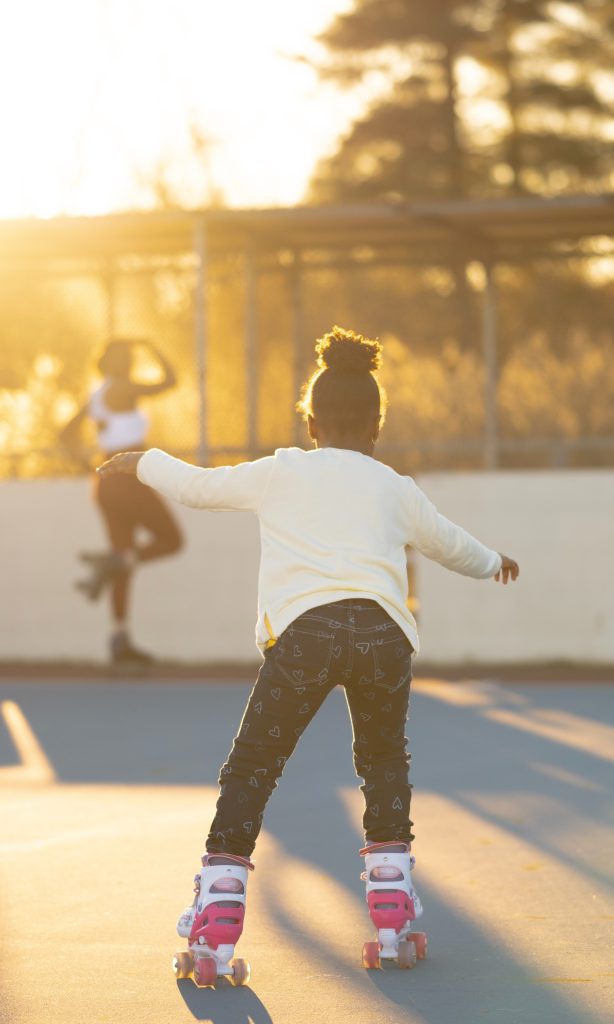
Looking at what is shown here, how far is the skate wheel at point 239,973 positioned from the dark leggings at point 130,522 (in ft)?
28.7

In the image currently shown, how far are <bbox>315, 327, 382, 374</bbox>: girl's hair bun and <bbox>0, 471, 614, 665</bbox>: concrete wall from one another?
28.4ft

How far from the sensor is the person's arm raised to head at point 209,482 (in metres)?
5.24

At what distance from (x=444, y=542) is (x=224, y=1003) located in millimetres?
1316

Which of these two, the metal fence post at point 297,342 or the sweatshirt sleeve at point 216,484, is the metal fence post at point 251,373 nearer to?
the metal fence post at point 297,342

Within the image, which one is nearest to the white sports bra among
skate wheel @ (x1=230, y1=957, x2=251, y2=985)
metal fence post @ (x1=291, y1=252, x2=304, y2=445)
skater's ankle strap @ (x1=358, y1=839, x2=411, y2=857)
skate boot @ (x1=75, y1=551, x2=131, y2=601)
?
skate boot @ (x1=75, y1=551, x2=131, y2=601)

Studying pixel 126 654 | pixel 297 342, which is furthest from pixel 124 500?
pixel 297 342

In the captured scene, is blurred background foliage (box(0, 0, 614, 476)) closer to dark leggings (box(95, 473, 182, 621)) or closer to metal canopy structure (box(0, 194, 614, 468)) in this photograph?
metal canopy structure (box(0, 194, 614, 468))

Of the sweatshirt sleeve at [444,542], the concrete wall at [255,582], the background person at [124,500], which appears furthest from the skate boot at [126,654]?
the sweatshirt sleeve at [444,542]

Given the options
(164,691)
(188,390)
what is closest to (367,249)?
(188,390)

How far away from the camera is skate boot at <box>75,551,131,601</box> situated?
45.3 feet

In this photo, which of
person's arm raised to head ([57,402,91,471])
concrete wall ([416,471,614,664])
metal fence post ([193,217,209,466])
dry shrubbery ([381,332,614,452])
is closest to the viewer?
concrete wall ([416,471,614,664])

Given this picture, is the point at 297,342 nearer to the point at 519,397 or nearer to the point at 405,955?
the point at 519,397

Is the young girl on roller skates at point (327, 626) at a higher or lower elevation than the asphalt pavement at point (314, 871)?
higher

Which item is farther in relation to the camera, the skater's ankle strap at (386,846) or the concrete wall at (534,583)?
the concrete wall at (534,583)
